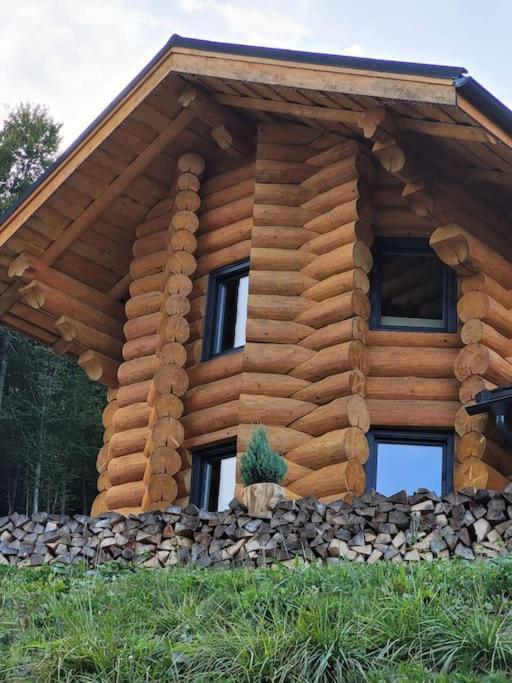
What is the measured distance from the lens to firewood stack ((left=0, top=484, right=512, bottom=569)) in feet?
37.2

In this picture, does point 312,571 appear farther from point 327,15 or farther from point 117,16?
point 117,16

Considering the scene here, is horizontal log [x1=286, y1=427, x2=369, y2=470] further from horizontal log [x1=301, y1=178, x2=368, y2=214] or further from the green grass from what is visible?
the green grass

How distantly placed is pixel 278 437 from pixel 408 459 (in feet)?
5.38

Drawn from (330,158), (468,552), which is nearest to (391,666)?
(468,552)

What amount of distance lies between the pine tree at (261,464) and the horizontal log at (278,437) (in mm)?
1182

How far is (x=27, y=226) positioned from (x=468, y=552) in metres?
8.29

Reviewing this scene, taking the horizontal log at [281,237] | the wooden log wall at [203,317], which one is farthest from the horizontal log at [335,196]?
the wooden log wall at [203,317]

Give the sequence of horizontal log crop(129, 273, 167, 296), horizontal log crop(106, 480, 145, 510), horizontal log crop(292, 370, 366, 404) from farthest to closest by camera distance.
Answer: horizontal log crop(129, 273, 167, 296) < horizontal log crop(106, 480, 145, 510) < horizontal log crop(292, 370, 366, 404)

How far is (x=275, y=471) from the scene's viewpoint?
41.7 ft

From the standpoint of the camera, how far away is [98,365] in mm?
17734

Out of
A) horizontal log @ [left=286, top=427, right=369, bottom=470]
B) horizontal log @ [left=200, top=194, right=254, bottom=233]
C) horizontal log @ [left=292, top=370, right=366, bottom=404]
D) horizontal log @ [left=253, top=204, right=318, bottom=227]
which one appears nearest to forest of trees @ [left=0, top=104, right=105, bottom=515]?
horizontal log @ [left=200, top=194, right=254, bottom=233]

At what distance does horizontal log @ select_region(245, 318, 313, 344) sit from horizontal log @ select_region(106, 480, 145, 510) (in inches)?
95.6

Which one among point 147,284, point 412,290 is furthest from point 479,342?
point 147,284

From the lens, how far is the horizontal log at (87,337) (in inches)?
689
